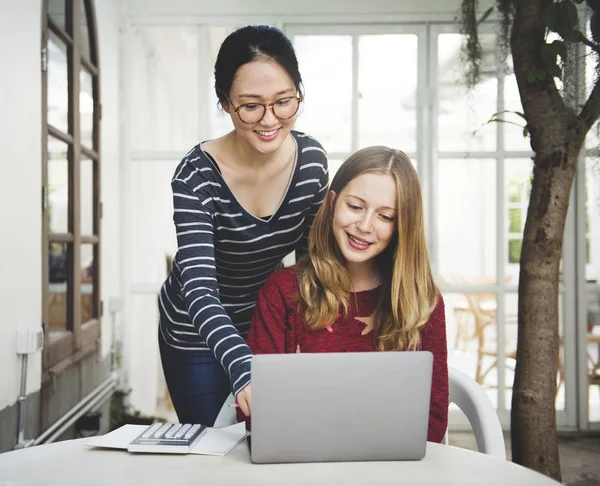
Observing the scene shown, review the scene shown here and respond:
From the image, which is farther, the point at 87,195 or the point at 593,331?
the point at 593,331

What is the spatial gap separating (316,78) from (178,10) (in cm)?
79

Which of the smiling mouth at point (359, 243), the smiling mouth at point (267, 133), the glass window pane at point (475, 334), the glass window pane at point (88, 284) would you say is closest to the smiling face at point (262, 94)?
the smiling mouth at point (267, 133)

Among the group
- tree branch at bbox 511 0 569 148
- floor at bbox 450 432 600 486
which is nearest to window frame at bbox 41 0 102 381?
tree branch at bbox 511 0 569 148

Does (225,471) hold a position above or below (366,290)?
below

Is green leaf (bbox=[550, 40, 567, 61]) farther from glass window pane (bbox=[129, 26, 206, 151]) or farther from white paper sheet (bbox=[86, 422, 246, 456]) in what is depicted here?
glass window pane (bbox=[129, 26, 206, 151])

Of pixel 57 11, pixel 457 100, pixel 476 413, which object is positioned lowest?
pixel 476 413

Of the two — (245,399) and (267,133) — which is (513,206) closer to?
(267,133)

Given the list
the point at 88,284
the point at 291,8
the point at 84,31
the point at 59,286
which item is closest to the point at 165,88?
the point at 84,31

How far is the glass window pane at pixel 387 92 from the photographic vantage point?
11.6 ft

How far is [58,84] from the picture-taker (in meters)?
2.64

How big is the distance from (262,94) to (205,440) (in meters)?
0.71

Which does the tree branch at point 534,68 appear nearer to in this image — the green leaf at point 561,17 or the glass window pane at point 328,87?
the green leaf at point 561,17

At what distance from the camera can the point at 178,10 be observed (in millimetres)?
3521

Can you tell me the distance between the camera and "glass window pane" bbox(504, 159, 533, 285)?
3.59m
